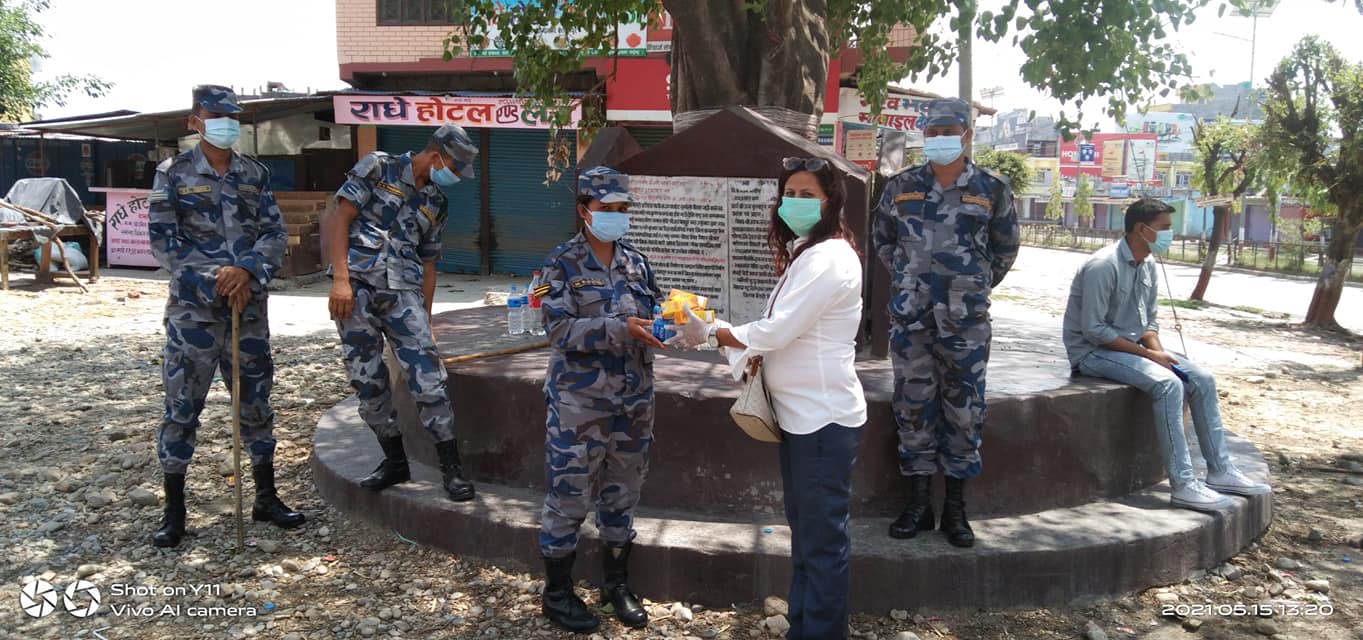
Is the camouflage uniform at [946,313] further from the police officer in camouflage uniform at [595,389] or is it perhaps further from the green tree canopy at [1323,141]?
the green tree canopy at [1323,141]

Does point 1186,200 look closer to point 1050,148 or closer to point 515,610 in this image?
point 1050,148

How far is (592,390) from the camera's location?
3273 millimetres

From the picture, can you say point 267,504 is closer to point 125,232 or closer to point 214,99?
point 214,99

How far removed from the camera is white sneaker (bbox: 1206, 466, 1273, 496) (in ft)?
14.4

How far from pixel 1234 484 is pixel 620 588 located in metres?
2.96

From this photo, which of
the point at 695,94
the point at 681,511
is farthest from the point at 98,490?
the point at 695,94

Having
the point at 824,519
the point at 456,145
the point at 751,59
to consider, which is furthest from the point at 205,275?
the point at 751,59

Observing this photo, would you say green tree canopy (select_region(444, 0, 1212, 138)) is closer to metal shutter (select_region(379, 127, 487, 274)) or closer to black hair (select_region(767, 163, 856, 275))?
black hair (select_region(767, 163, 856, 275))

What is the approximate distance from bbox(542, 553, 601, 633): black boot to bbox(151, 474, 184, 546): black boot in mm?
1878

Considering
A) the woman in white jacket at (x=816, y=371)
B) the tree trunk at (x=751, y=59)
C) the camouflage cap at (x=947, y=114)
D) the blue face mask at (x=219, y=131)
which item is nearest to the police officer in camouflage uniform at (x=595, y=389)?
the woman in white jacket at (x=816, y=371)

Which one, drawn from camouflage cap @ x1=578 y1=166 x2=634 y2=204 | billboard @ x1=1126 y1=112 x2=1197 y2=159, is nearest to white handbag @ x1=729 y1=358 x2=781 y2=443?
camouflage cap @ x1=578 y1=166 x2=634 y2=204

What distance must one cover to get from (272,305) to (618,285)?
1060 centimetres

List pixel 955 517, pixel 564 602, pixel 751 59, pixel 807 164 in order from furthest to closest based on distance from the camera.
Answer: pixel 751 59
pixel 955 517
pixel 564 602
pixel 807 164

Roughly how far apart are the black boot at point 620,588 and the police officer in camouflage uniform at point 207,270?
190 centimetres
